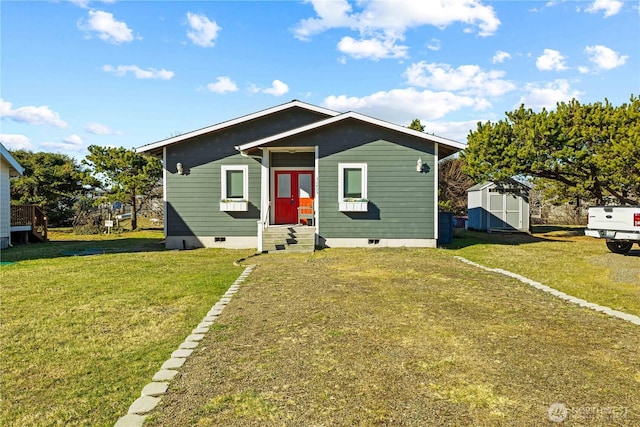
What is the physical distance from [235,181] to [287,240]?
3279 millimetres

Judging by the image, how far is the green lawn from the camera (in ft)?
10.4

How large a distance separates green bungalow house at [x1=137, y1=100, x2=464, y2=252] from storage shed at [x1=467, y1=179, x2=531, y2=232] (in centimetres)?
863

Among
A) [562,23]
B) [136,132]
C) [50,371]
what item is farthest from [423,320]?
[136,132]

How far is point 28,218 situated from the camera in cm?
1692

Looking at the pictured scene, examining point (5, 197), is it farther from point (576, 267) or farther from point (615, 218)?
point (615, 218)

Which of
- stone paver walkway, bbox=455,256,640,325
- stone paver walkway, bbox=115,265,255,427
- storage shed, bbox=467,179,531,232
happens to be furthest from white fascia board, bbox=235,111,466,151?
storage shed, bbox=467,179,531,232

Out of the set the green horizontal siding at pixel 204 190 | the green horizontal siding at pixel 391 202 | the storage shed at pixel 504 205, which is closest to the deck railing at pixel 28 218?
the green horizontal siding at pixel 204 190

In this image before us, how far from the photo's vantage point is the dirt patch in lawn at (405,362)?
2.87 m


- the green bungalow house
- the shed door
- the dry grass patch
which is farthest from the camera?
the shed door

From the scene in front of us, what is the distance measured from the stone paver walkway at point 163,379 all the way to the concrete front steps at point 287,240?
23.1 ft

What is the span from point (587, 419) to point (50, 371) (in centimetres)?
460

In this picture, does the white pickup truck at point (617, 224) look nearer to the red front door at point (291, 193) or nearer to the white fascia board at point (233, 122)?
the white fascia board at point (233, 122)

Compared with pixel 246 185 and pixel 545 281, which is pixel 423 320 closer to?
pixel 545 281

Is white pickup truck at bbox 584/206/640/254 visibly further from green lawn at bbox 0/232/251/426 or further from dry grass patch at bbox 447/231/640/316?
green lawn at bbox 0/232/251/426
